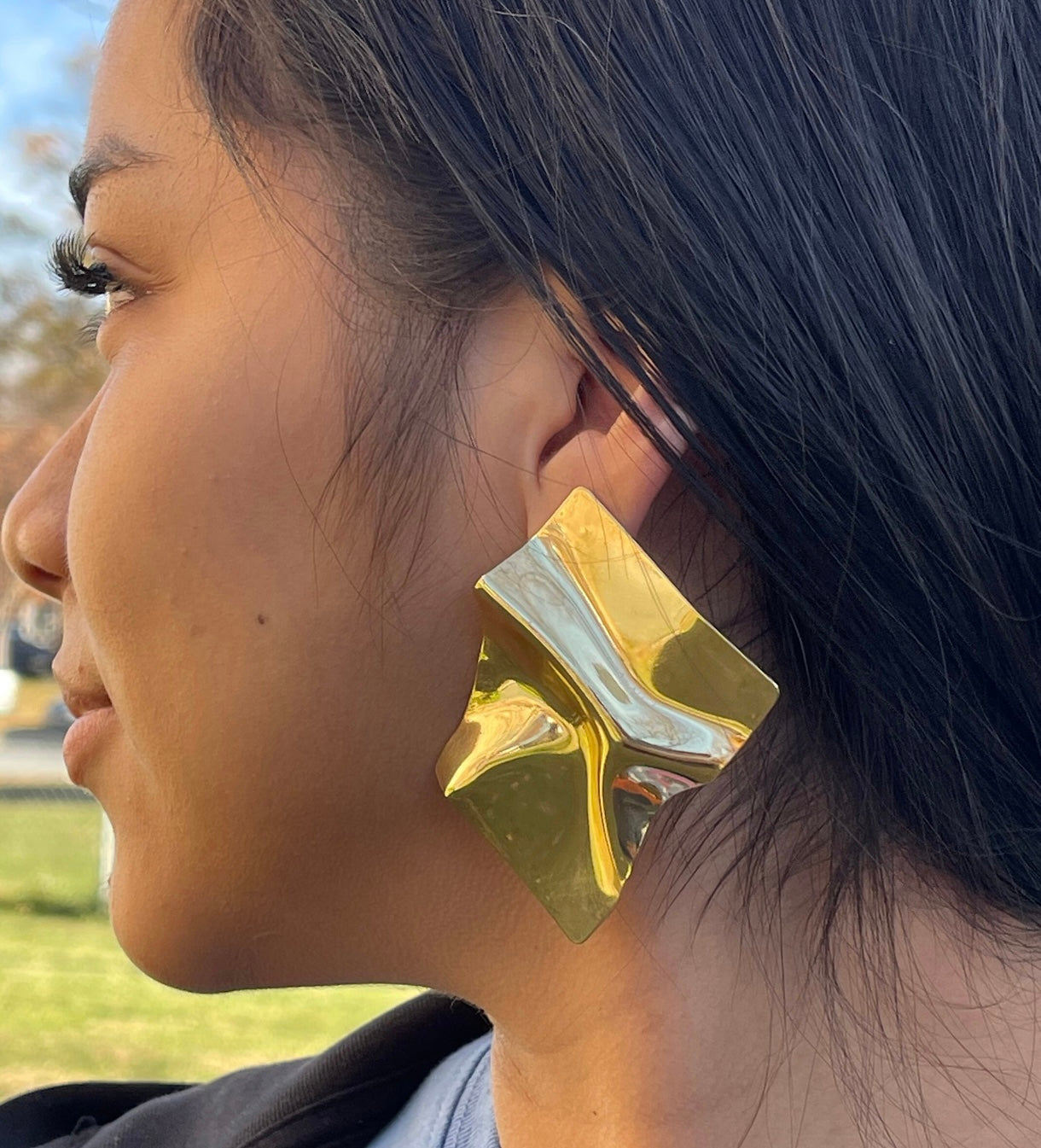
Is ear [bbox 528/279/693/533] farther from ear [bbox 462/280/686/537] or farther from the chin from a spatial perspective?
the chin

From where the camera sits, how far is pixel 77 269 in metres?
1.04

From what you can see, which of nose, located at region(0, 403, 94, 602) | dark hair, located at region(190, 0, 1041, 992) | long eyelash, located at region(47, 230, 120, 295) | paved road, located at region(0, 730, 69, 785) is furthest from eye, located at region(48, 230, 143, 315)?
paved road, located at region(0, 730, 69, 785)

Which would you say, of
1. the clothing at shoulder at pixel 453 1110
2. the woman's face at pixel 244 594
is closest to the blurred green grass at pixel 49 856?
the clothing at shoulder at pixel 453 1110

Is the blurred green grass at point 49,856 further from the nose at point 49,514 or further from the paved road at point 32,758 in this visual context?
the nose at point 49,514

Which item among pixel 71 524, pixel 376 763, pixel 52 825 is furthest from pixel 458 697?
pixel 52 825

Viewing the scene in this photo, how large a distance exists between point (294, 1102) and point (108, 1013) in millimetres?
4425

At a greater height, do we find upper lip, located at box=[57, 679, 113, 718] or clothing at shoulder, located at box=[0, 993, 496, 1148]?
upper lip, located at box=[57, 679, 113, 718]

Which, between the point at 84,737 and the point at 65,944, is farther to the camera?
the point at 65,944

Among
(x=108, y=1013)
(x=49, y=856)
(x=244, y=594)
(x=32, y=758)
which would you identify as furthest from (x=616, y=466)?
(x=32, y=758)

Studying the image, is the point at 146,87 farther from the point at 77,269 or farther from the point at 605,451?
the point at 605,451

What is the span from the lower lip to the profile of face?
0.04 m

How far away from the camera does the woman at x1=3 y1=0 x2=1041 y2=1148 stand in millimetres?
807

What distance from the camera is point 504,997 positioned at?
3.21ft

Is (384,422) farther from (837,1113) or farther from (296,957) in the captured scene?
(837,1113)
